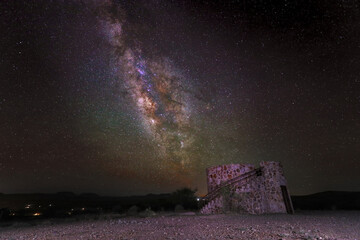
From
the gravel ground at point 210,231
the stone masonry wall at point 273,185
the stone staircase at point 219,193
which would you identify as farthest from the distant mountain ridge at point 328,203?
the gravel ground at point 210,231

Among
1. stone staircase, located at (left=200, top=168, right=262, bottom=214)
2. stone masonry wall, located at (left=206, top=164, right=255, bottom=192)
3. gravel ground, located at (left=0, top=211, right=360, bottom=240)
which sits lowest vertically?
gravel ground, located at (left=0, top=211, right=360, bottom=240)

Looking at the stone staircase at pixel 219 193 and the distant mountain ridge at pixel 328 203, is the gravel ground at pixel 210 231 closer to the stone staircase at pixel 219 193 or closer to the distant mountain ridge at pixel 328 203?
the stone staircase at pixel 219 193

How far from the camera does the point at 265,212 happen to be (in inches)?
539

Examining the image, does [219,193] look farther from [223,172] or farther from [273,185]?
[273,185]

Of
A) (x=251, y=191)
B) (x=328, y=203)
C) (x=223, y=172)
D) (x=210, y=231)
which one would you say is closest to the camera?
(x=210, y=231)

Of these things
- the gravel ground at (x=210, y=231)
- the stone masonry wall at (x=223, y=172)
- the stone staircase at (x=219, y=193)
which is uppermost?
the stone masonry wall at (x=223, y=172)

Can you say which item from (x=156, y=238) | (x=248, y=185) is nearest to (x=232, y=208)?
(x=248, y=185)

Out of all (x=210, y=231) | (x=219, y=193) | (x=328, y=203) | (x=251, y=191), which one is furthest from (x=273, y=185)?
(x=328, y=203)

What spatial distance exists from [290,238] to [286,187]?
31.1 feet

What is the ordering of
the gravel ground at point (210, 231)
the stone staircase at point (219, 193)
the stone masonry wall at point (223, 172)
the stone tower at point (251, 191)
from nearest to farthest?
the gravel ground at point (210, 231)
the stone tower at point (251, 191)
the stone staircase at point (219, 193)
the stone masonry wall at point (223, 172)

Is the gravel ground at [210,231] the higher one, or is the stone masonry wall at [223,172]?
the stone masonry wall at [223,172]

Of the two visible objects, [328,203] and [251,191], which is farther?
[328,203]

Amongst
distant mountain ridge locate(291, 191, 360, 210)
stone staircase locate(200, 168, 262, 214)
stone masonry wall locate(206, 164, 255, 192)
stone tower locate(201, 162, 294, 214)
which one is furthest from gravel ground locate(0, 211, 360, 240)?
distant mountain ridge locate(291, 191, 360, 210)

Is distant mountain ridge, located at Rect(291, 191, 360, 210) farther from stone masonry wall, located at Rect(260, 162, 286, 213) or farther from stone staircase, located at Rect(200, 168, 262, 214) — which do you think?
stone staircase, located at Rect(200, 168, 262, 214)
